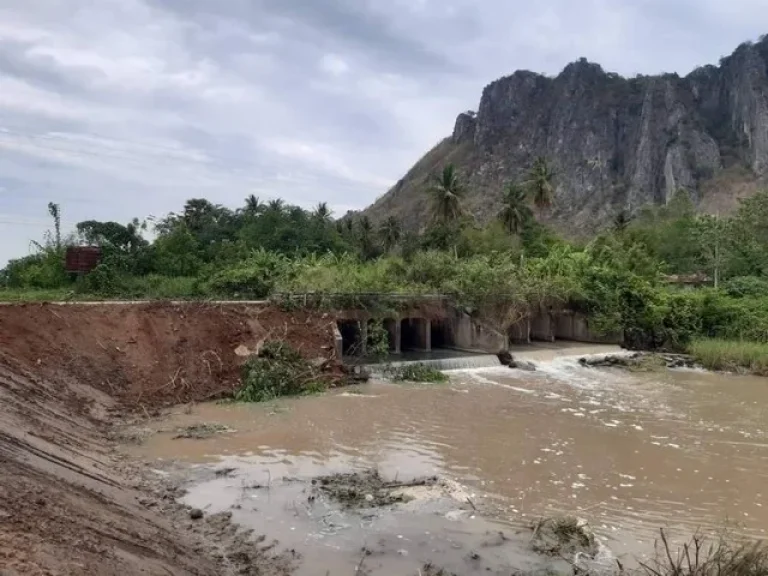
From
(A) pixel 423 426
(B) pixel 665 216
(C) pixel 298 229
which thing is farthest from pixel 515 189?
(A) pixel 423 426

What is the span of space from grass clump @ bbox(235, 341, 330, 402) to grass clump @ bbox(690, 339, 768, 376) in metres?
16.9

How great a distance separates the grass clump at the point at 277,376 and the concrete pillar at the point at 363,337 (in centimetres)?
386

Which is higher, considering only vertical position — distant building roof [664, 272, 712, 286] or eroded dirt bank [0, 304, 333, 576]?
distant building roof [664, 272, 712, 286]

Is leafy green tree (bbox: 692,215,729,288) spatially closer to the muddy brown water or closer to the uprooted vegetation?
the muddy brown water

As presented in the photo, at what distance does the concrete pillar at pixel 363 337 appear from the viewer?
80.0 feet

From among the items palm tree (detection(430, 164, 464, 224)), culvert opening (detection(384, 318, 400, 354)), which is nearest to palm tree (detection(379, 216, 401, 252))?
palm tree (detection(430, 164, 464, 224))

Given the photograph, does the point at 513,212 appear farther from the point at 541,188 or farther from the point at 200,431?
the point at 200,431

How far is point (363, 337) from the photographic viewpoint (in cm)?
2442

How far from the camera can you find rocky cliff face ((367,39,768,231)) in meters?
91.9

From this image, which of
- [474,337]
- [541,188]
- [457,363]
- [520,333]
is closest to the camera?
[457,363]

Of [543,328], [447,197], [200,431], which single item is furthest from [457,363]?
[447,197]

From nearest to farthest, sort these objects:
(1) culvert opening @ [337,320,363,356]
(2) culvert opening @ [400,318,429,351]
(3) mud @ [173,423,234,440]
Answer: (3) mud @ [173,423,234,440]
(1) culvert opening @ [337,320,363,356]
(2) culvert opening @ [400,318,429,351]

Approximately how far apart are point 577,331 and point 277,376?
62.7ft

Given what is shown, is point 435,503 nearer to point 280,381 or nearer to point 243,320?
point 280,381
